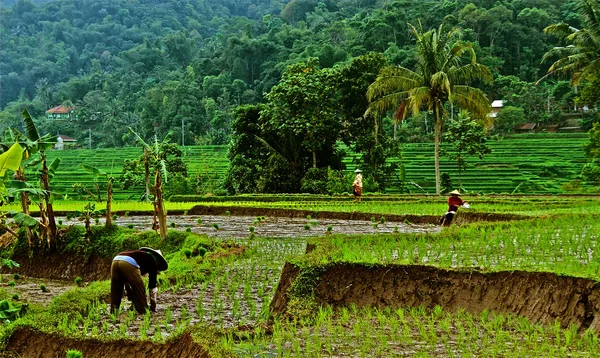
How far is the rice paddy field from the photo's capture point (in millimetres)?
5184

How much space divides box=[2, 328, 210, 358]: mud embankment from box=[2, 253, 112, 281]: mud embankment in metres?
4.93

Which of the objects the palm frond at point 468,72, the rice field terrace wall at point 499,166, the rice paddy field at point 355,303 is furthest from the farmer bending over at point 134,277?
the rice field terrace wall at point 499,166

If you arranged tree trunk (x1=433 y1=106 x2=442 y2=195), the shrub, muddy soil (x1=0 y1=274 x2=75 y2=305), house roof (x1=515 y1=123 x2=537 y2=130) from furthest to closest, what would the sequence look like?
1. house roof (x1=515 y1=123 x2=537 y2=130)
2. tree trunk (x1=433 y1=106 x2=442 y2=195)
3. the shrub
4. muddy soil (x1=0 y1=274 x2=75 y2=305)

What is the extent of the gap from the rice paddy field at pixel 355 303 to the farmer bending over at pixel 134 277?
16 cm

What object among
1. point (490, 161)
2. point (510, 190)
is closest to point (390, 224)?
point (510, 190)

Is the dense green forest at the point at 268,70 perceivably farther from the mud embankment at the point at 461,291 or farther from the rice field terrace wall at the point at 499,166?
the mud embankment at the point at 461,291

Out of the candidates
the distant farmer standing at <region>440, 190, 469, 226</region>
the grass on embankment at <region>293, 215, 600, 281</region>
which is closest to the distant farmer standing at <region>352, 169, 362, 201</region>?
the distant farmer standing at <region>440, 190, 469, 226</region>

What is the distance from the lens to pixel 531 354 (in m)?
4.72

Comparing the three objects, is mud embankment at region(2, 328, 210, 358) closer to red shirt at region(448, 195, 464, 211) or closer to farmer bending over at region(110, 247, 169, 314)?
farmer bending over at region(110, 247, 169, 314)

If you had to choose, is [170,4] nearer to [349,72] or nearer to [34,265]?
[349,72]

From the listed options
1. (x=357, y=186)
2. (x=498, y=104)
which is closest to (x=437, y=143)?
(x=357, y=186)

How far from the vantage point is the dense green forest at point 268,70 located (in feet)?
92.8

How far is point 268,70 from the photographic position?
6438 cm

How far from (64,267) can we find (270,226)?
14.4 feet
